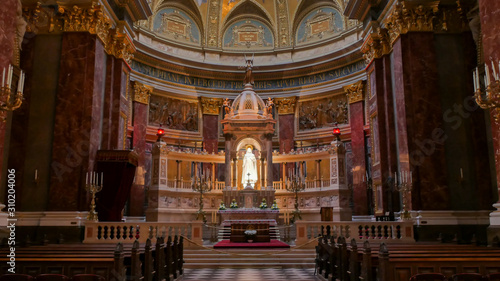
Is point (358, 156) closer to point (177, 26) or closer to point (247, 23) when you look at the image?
point (247, 23)

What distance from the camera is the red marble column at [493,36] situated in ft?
29.8

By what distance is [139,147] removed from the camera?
2103 cm

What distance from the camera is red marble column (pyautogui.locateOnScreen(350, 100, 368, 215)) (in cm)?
2008

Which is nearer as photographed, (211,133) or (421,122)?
(421,122)

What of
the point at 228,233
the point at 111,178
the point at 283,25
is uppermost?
the point at 283,25

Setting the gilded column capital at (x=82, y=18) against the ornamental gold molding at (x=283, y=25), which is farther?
the ornamental gold molding at (x=283, y=25)

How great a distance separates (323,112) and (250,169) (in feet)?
21.2

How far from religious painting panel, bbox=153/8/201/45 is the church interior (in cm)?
603

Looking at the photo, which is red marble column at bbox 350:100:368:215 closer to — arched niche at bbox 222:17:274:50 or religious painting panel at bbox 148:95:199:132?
arched niche at bbox 222:17:274:50

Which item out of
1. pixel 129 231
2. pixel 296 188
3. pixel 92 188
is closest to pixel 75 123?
pixel 92 188

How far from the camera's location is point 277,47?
84.7ft

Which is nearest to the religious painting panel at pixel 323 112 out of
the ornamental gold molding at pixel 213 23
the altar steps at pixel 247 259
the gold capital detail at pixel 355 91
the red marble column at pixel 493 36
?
the gold capital detail at pixel 355 91

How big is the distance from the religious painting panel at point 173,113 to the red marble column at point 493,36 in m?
16.8

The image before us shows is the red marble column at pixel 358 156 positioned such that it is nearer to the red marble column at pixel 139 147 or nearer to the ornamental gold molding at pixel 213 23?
the ornamental gold molding at pixel 213 23
